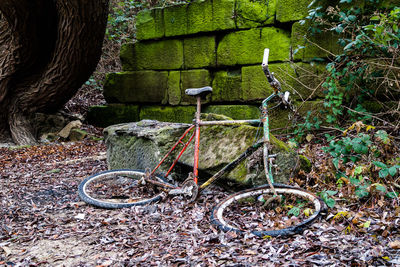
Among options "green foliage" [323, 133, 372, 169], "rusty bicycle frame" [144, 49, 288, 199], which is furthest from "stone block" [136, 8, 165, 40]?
"green foliage" [323, 133, 372, 169]

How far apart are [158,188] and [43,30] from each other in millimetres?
4718

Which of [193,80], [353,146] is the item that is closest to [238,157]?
[353,146]

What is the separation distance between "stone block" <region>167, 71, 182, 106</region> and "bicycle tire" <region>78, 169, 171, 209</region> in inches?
107

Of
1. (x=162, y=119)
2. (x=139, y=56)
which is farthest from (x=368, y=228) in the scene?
(x=139, y=56)

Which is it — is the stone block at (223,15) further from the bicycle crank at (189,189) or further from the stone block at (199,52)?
the bicycle crank at (189,189)

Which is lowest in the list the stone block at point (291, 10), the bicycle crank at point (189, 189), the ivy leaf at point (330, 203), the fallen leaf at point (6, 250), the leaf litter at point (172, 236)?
the fallen leaf at point (6, 250)

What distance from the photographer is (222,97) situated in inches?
239

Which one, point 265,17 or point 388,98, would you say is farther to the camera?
point 265,17

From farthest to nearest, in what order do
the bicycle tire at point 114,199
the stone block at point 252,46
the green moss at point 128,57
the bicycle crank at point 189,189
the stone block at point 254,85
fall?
1. the green moss at point 128,57
2. the stone block at point 254,85
3. the stone block at point 252,46
4. the bicycle tire at point 114,199
5. the bicycle crank at point 189,189

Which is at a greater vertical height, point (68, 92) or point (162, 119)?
point (68, 92)

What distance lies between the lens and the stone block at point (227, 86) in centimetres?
588

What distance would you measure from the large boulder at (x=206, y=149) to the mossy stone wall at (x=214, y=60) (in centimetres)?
165

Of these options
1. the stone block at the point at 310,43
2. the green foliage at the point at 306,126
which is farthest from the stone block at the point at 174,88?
the green foliage at the point at 306,126

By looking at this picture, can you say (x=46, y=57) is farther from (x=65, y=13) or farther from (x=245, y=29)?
(x=245, y=29)
